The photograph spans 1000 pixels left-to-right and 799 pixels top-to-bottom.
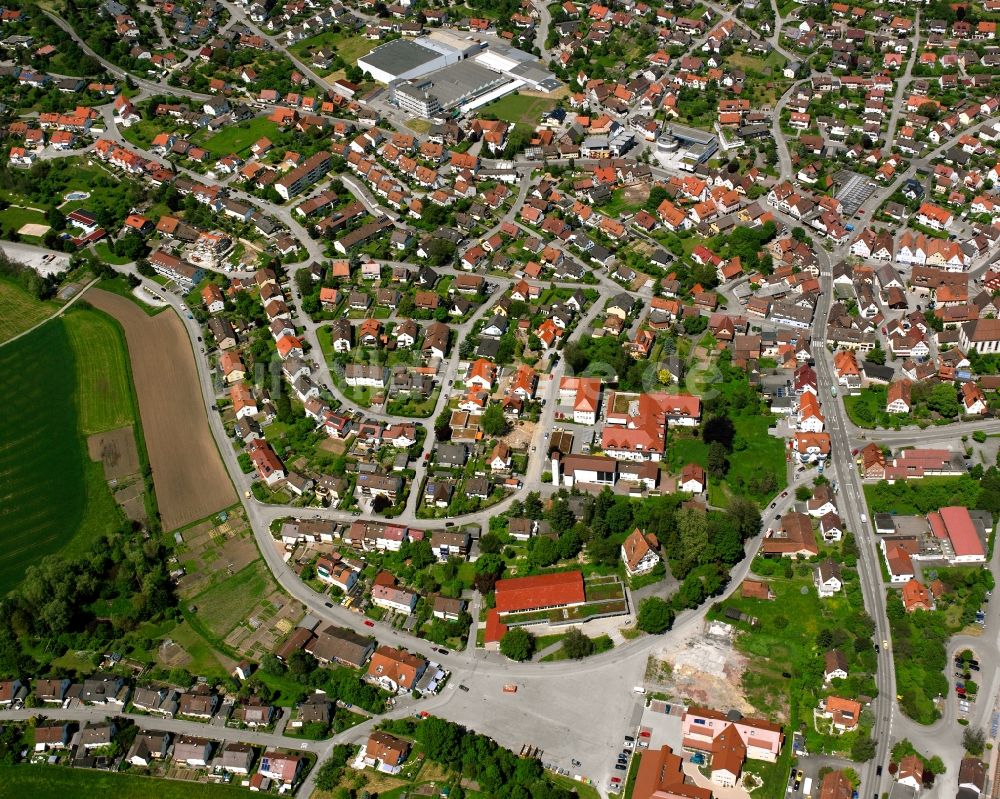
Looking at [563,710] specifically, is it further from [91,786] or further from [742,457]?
[91,786]

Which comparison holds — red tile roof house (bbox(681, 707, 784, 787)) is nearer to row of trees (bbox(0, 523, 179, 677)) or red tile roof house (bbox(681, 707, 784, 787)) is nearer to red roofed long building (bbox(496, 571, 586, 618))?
red roofed long building (bbox(496, 571, 586, 618))

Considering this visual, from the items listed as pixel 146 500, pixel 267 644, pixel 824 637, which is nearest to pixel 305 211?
pixel 146 500

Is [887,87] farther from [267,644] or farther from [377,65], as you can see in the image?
[267,644]

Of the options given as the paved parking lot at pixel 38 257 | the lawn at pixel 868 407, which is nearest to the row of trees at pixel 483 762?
the lawn at pixel 868 407

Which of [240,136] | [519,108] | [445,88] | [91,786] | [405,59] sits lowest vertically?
[91,786]

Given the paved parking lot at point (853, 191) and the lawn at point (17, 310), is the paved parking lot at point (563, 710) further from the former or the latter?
the paved parking lot at point (853, 191)

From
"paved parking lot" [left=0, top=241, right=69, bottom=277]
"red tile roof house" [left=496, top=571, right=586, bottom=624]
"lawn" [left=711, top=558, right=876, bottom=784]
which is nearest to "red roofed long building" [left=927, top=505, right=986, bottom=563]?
"lawn" [left=711, top=558, right=876, bottom=784]

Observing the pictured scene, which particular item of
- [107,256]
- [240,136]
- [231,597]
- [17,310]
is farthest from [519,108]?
[231,597]
